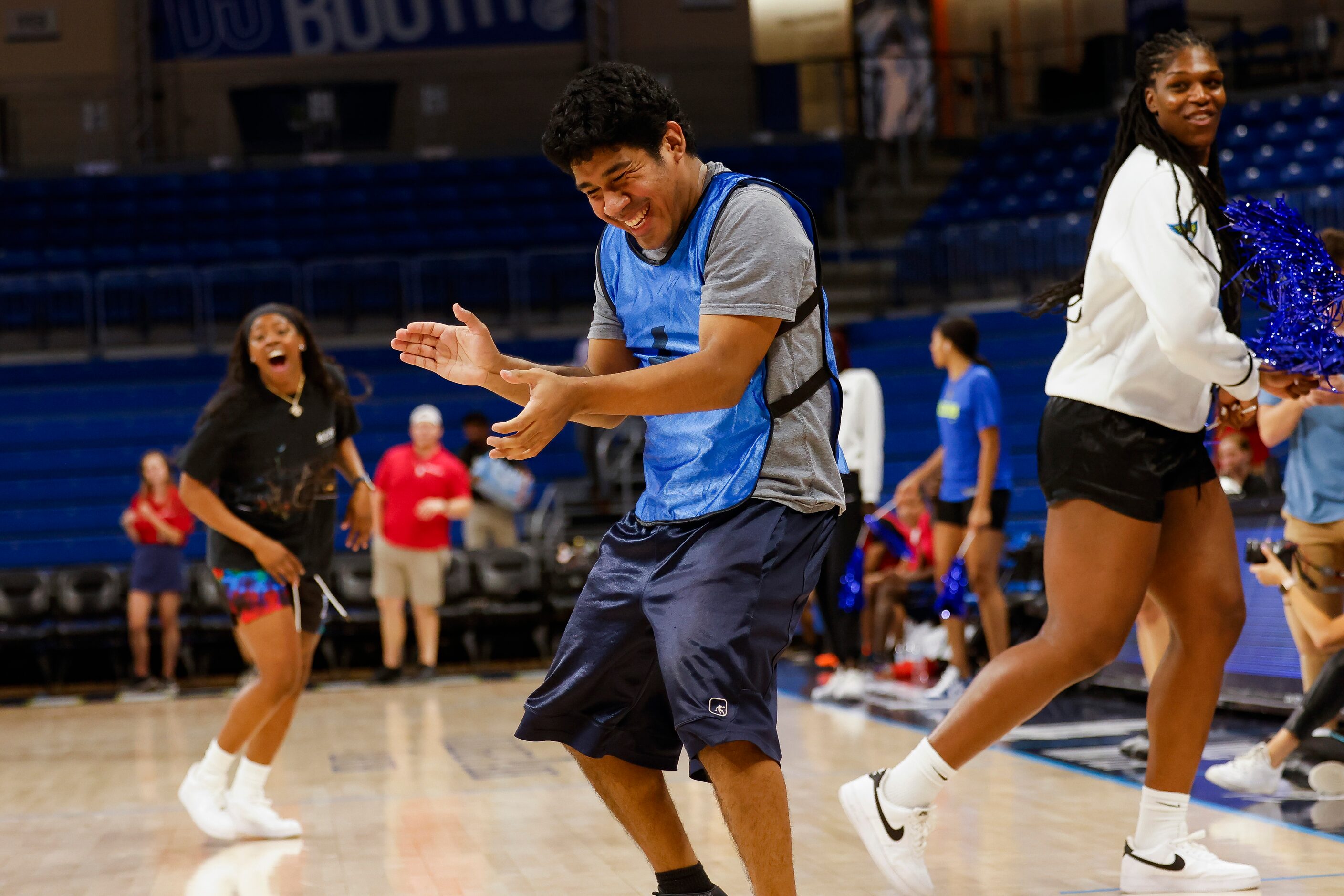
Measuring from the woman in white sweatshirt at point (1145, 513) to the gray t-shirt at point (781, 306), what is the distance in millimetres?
726

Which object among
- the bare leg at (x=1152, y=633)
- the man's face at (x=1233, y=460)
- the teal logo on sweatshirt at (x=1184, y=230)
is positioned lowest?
the bare leg at (x=1152, y=633)

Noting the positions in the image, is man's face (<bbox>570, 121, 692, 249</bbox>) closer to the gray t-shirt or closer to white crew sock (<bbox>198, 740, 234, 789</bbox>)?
the gray t-shirt

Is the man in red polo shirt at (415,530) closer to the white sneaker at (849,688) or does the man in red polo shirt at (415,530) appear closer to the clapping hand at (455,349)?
the white sneaker at (849,688)

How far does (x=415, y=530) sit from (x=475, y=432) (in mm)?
2135

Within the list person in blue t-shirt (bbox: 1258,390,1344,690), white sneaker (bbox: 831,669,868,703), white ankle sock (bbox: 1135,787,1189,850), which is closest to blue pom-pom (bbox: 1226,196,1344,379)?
white ankle sock (bbox: 1135,787,1189,850)

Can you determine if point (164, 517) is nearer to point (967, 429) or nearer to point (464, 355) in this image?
point (967, 429)

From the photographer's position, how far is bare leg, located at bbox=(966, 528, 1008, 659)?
645 centimetres

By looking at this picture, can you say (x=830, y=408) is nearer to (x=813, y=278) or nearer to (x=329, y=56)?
(x=813, y=278)

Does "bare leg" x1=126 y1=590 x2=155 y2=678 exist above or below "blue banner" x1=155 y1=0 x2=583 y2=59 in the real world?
below

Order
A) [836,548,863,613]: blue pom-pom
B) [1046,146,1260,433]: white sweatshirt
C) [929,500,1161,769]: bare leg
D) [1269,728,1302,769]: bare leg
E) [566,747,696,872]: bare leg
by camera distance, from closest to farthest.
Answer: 1. [566,747,696,872]: bare leg
2. [1046,146,1260,433]: white sweatshirt
3. [929,500,1161,769]: bare leg
4. [1269,728,1302,769]: bare leg
5. [836,548,863,613]: blue pom-pom

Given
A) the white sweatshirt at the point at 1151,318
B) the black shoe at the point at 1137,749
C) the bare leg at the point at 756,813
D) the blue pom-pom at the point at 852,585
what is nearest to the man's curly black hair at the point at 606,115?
the bare leg at the point at 756,813

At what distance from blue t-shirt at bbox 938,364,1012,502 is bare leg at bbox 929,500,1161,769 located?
3530mm

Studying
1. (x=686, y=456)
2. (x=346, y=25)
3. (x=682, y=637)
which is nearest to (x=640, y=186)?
(x=686, y=456)

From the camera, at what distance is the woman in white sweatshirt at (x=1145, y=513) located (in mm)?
2994
